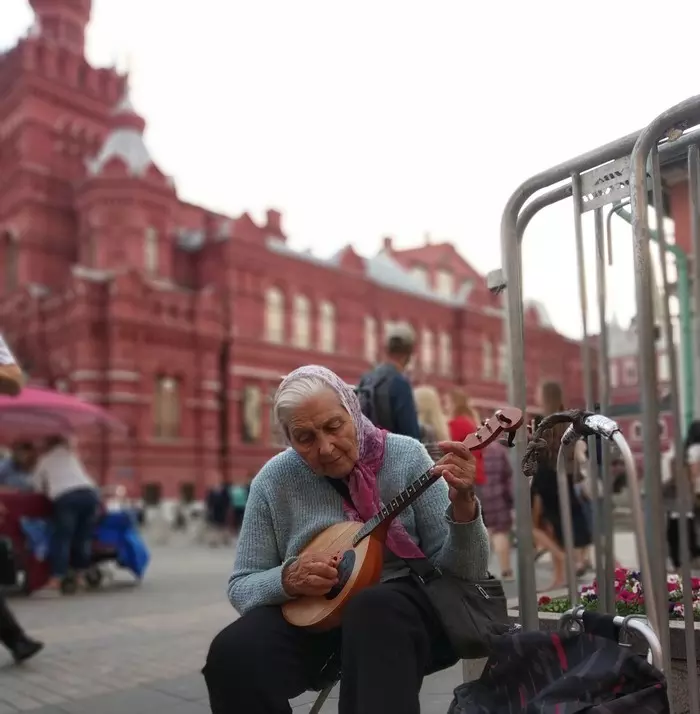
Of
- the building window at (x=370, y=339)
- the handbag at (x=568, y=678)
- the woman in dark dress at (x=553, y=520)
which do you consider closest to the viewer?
the handbag at (x=568, y=678)

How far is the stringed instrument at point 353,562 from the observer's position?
7.86 feet

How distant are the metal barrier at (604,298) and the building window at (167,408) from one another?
1006 inches

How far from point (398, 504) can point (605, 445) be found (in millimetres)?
920

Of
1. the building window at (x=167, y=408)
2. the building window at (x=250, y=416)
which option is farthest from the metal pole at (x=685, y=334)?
the building window at (x=250, y=416)

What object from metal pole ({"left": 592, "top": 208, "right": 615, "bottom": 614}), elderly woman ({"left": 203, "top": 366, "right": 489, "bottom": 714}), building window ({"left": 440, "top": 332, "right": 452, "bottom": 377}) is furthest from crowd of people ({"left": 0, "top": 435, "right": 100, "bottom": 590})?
building window ({"left": 440, "top": 332, "right": 452, "bottom": 377})

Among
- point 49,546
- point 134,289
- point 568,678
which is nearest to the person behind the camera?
point 568,678

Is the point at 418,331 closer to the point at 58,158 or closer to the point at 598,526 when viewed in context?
the point at 58,158

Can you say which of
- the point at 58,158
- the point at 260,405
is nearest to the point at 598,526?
the point at 260,405

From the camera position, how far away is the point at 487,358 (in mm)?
40406

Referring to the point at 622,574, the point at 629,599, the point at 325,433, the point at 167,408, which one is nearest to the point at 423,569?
the point at 325,433

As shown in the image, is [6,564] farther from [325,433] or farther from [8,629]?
[325,433]

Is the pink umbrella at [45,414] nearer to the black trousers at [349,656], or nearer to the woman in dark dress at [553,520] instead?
the woman in dark dress at [553,520]

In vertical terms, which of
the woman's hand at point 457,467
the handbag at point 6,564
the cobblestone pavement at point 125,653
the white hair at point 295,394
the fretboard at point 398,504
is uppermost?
the white hair at point 295,394

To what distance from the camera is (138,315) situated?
2705 cm
